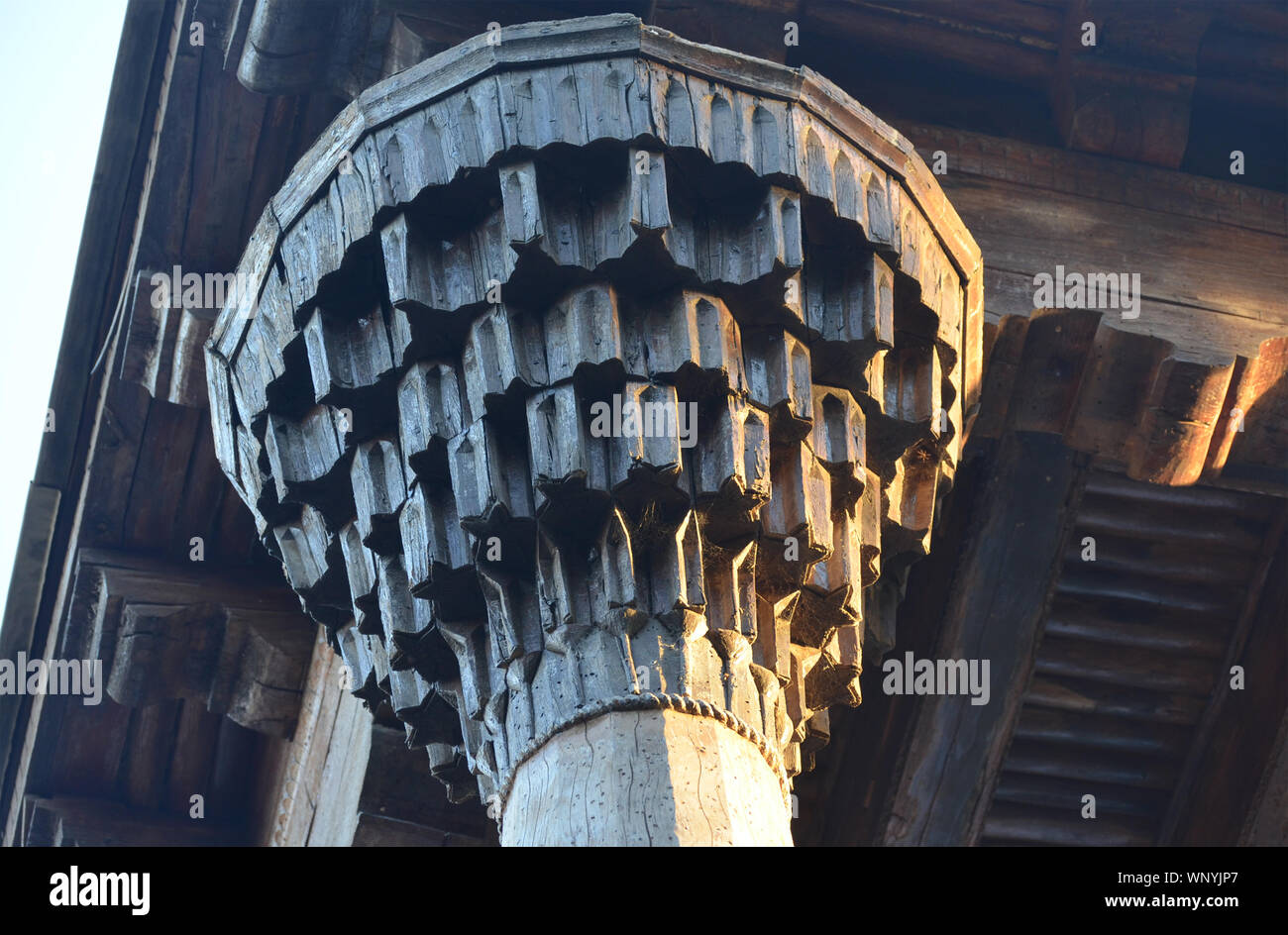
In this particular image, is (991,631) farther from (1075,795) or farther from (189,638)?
(189,638)

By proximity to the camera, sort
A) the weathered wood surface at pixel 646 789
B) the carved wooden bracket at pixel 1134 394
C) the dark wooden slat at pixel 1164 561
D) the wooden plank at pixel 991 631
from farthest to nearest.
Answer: the dark wooden slat at pixel 1164 561 → the wooden plank at pixel 991 631 → the carved wooden bracket at pixel 1134 394 → the weathered wood surface at pixel 646 789

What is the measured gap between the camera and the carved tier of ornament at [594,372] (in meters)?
3.26

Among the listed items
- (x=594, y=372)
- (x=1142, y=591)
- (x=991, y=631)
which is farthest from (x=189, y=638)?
(x=1142, y=591)

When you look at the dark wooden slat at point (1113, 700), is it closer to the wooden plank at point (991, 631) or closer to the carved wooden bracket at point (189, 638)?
the wooden plank at point (991, 631)

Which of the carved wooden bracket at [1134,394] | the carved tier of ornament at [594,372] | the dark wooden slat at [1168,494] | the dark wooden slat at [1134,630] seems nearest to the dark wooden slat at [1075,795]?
the dark wooden slat at [1134,630]

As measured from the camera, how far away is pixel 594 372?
10.8 feet

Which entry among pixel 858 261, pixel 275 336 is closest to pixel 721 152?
pixel 858 261

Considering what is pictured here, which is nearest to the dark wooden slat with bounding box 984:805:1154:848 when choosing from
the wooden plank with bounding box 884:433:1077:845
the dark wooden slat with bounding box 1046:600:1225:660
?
the wooden plank with bounding box 884:433:1077:845
